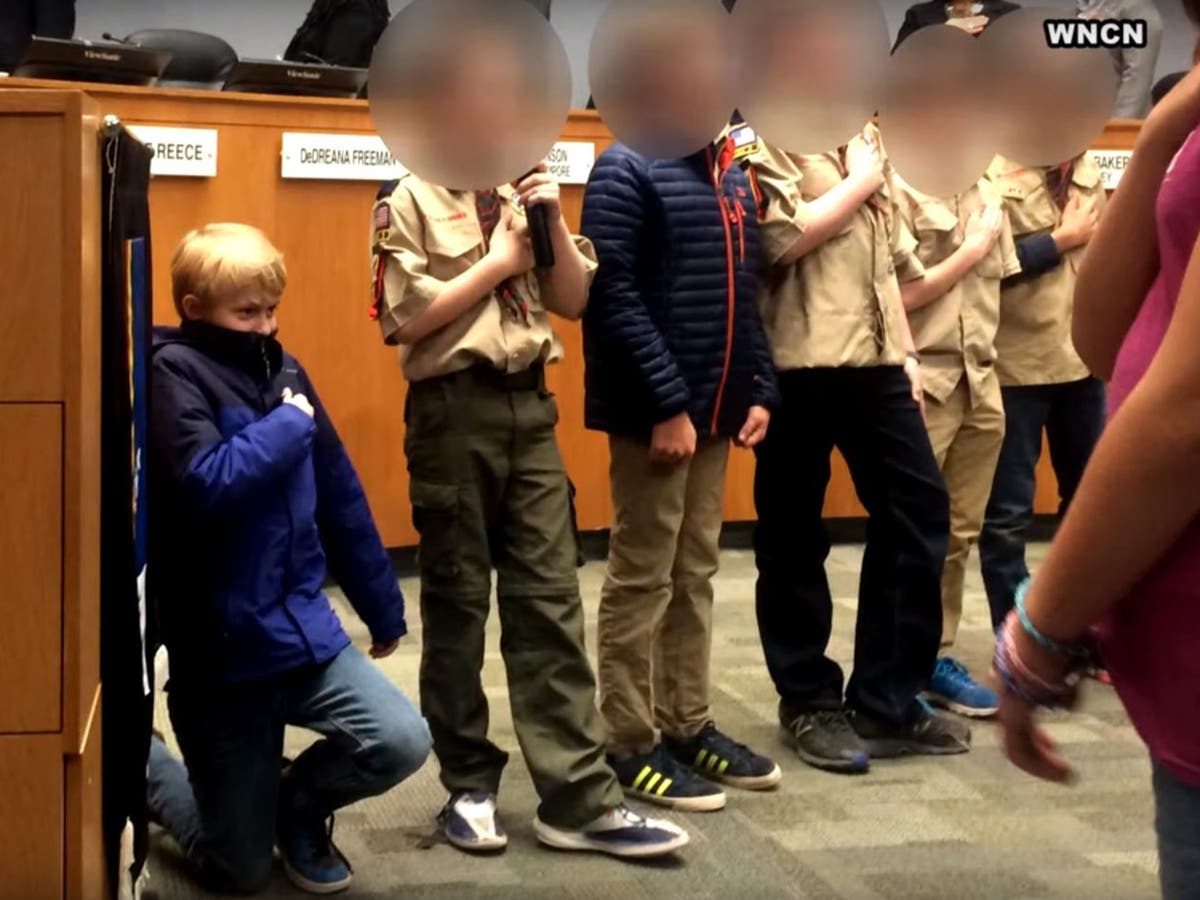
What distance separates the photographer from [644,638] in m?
2.49

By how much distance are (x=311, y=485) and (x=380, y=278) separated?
Result: 343mm

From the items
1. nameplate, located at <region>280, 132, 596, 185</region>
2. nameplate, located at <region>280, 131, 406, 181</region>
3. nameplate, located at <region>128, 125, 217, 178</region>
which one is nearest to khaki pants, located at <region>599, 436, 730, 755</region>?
nameplate, located at <region>280, 132, 596, 185</region>

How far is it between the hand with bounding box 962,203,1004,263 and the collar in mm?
1434

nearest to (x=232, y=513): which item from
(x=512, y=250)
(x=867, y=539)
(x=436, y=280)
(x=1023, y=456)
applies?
(x=436, y=280)

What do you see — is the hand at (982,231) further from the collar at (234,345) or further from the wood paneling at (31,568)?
the wood paneling at (31,568)

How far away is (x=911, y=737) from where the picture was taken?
111 inches

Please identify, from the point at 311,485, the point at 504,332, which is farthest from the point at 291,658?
the point at 504,332

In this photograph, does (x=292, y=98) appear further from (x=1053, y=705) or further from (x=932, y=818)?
(x=1053, y=705)

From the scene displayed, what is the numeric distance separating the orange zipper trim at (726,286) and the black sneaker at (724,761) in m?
0.54

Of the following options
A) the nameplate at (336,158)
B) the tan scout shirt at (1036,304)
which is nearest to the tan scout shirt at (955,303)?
the tan scout shirt at (1036,304)

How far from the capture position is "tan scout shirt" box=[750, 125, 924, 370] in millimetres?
2600

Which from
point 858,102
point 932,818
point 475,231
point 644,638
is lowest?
point 932,818

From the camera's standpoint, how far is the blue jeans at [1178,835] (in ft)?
2.92

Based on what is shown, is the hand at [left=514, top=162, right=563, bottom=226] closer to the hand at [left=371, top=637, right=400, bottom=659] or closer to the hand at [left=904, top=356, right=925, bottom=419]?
the hand at [left=371, top=637, right=400, bottom=659]
